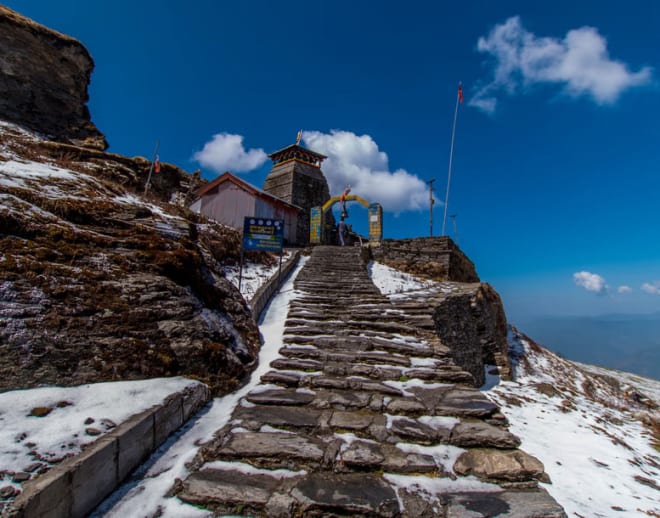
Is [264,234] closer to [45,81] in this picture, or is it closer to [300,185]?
[300,185]

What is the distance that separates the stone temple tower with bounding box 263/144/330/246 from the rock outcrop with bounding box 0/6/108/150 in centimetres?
1468

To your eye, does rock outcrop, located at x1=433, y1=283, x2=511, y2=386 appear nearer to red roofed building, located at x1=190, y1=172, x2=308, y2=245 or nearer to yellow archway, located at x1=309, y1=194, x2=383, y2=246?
yellow archway, located at x1=309, y1=194, x2=383, y2=246

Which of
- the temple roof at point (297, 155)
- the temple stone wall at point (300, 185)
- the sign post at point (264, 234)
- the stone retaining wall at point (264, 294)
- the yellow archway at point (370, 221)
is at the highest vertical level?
the temple roof at point (297, 155)

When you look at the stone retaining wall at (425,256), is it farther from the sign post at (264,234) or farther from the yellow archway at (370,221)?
the sign post at (264,234)

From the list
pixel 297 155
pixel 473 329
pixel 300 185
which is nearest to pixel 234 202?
pixel 300 185

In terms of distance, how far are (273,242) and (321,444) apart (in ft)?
20.6

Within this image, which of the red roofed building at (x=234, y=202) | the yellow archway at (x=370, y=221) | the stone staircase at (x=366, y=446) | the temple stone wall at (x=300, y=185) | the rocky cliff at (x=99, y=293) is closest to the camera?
the stone staircase at (x=366, y=446)

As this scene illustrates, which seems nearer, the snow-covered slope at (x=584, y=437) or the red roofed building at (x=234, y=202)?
the snow-covered slope at (x=584, y=437)

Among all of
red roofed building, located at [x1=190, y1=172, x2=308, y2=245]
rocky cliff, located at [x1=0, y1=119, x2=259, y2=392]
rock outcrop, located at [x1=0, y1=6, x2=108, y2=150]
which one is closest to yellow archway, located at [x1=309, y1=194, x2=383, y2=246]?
red roofed building, located at [x1=190, y1=172, x2=308, y2=245]

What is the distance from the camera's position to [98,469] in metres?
2.23

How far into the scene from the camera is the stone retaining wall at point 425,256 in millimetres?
15078

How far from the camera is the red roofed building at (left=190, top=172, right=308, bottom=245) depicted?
2044 centimetres

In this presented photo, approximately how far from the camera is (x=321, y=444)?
10.2ft

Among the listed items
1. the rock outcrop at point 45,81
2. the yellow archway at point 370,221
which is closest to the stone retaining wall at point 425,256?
the yellow archway at point 370,221
